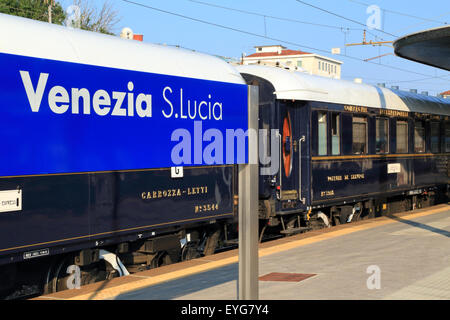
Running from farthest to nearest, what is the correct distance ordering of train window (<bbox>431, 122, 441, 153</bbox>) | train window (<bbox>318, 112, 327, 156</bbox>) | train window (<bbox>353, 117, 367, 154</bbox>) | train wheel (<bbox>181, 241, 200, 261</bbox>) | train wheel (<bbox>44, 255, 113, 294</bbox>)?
train window (<bbox>431, 122, 441, 153</bbox>), train window (<bbox>353, 117, 367, 154</bbox>), train window (<bbox>318, 112, 327, 156</bbox>), train wheel (<bbox>181, 241, 200, 261</bbox>), train wheel (<bbox>44, 255, 113, 294</bbox>)

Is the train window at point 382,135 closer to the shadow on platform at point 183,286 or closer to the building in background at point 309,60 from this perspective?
the shadow on platform at point 183,286

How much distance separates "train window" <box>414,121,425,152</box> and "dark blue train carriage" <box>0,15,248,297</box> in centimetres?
992

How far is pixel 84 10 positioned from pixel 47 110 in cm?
4263

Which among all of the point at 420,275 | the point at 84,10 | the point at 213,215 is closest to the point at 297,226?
the point at 213,215

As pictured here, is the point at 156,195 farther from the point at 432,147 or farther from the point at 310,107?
the point at 432,147

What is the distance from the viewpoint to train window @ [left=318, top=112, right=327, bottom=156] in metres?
13.8

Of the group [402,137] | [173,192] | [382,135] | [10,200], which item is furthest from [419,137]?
[10,200]

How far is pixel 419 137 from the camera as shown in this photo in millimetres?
19031

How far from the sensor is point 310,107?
13344 mm

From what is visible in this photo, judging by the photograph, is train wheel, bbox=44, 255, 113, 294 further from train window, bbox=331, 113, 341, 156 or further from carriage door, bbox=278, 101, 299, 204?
train window, bbox=331, 113, 341, 156
